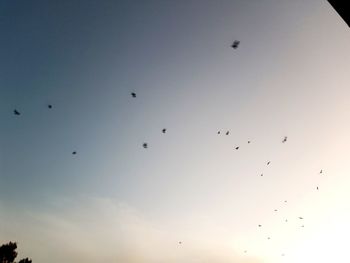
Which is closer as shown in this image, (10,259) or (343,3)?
(343,3)

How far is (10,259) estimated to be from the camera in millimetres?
51812

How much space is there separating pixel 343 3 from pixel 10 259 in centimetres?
6010

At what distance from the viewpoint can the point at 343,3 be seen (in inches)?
168
